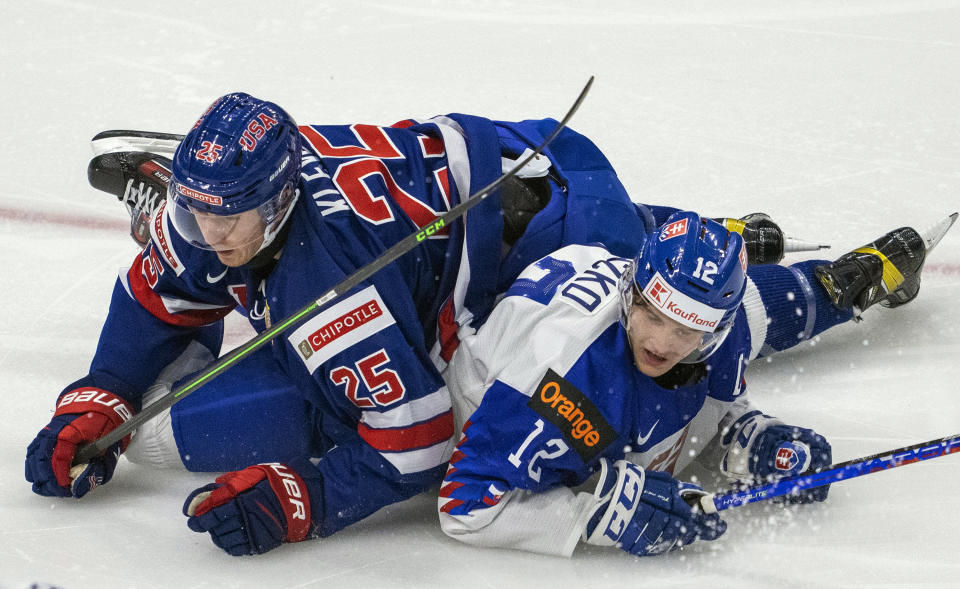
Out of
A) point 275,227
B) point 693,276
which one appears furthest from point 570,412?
point 275,227

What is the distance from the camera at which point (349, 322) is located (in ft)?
7.74

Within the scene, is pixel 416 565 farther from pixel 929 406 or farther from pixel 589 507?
pixel 929 406

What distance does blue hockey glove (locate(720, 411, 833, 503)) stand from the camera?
254cm

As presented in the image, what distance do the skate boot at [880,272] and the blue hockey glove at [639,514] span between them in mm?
984

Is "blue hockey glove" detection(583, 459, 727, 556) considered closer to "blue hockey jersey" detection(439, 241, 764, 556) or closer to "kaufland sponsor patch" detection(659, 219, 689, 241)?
"blue hockey jersey" detection(439, 241, 764, 556)

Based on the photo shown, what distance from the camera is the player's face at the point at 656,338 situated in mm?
2279

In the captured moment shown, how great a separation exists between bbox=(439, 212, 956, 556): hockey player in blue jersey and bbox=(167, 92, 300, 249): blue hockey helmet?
53 centimetres

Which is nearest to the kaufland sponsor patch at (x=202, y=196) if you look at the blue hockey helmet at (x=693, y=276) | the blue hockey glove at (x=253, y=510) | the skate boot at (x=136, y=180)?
the blue hockey glove at (x=253, y=510)

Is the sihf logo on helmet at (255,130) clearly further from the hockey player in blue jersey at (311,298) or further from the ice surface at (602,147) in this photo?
the ice surface at (602,147)

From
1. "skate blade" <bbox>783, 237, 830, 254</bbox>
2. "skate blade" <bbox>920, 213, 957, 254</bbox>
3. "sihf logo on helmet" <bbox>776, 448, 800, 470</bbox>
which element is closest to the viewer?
"sihf logo on helmet" <bbox>776, 448, 800, 470</bbox>

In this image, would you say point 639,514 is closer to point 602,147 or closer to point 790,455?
point 790,455

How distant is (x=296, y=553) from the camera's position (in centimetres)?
242

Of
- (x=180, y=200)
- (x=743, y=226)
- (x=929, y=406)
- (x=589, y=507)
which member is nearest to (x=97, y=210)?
(x=180, y=200)

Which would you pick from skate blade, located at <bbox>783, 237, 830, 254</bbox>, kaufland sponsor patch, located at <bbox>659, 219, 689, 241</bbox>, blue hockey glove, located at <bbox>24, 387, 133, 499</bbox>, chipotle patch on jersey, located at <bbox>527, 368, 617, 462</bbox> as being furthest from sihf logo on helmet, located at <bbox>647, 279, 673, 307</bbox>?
skate blade, located at <bbox>783, 237, 830, 254</bbox>
